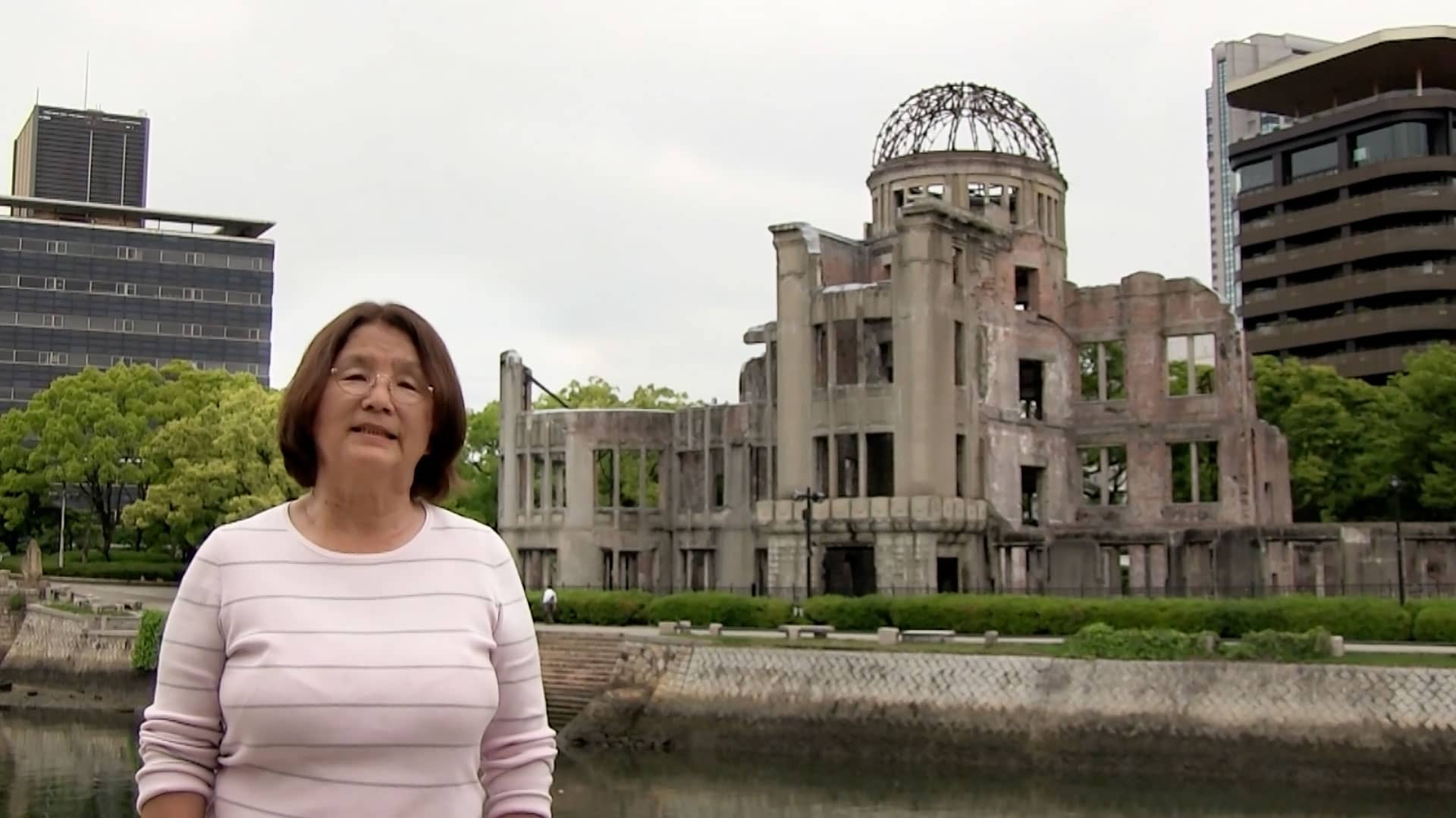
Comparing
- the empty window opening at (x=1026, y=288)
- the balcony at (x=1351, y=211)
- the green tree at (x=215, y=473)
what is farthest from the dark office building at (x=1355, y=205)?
the green tree at (x=215, y=473)

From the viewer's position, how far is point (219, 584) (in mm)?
4207

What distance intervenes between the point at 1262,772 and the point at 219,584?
3169cm

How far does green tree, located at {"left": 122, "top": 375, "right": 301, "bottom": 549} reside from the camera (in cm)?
6700

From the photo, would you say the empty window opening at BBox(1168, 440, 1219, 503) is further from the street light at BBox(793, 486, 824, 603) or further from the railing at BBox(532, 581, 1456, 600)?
the street light at BBox(793, 486, 824, 603)

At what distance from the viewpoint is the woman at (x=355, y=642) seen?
4.09 metres

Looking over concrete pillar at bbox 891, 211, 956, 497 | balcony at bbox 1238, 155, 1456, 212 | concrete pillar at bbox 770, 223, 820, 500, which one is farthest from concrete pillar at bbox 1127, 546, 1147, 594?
balcony at bbox 1238, 155, 1456, 212

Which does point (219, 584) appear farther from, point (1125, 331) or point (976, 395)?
point (1125, 331)

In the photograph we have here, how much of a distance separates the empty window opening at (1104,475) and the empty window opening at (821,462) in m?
11.7

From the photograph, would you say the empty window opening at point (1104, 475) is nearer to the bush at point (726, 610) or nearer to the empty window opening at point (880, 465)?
the empty window opening at point (880, 465)

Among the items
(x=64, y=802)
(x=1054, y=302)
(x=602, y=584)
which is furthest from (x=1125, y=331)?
(x=64, y=802)

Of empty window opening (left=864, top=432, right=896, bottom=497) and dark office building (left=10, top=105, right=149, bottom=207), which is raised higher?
dark office building (left=10, top=105, right=149, bottom=207)

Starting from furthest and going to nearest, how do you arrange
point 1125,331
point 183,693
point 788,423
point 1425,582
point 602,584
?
point 602,584
point 1125,331
point 788,423
point 1425,582
point 183,693

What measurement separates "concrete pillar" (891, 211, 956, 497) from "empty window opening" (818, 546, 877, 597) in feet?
11.8

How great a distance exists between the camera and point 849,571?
183ft
